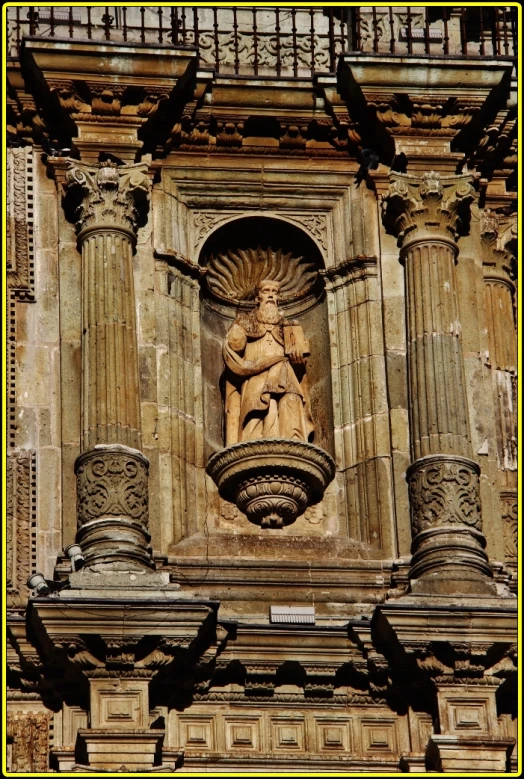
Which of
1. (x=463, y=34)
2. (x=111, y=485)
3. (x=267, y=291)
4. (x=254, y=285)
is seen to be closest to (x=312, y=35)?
(x=463, y=34)

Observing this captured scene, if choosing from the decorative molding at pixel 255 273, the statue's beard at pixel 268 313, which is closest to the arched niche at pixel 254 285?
the decorative molding at pixel 255 273

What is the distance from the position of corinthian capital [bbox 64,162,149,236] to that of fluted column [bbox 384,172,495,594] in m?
2.20

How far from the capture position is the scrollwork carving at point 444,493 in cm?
2758

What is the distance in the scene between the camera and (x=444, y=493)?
27.6 metres

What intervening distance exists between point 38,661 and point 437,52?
7178mm

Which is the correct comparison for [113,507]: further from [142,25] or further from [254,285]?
[142,25]

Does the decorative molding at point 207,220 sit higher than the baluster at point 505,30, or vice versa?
the baluster at point 505,30

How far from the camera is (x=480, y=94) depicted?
2933 centimetres

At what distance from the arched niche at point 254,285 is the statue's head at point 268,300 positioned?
0.73 feet

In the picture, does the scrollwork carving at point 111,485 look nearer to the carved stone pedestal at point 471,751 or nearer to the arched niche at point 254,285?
the arched niche at point 254,285

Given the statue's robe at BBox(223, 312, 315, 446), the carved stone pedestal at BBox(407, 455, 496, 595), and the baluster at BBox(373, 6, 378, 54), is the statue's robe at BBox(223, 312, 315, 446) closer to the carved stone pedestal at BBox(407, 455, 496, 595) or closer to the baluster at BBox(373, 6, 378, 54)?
the carved stone pedestal at BBox(407, 455, 496, 595)

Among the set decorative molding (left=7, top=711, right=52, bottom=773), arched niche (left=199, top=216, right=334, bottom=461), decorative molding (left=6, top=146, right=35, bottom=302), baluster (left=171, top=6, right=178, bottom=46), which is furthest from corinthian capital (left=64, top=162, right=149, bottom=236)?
decorative molding (left=7, top=711, right=52, bottom=773)

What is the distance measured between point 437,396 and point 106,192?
3.28 metres

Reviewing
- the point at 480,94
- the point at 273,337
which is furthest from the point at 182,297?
the point at 480,94
